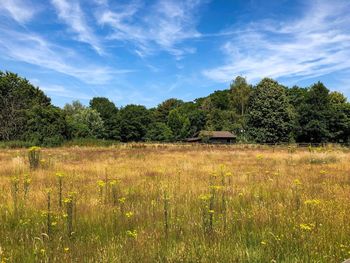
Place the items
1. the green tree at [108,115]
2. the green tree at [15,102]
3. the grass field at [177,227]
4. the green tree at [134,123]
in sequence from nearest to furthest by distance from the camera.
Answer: the grass field at [177,227] → the green tree at [15,102] → the green tree at [108,115] → the green tree at [134,123]

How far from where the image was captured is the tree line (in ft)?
166

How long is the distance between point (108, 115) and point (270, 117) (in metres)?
59.3

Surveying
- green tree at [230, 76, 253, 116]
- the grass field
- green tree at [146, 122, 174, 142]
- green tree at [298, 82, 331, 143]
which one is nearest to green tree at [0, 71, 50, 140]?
green tree at [146, 122, 174, 142]

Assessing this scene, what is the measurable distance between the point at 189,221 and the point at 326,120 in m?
62.2

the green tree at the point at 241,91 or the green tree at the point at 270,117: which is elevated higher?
the green tree at the point at 241,91

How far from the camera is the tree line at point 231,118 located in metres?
50.5

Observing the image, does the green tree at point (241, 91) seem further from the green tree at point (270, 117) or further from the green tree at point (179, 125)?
the green tree at point (179, 125)

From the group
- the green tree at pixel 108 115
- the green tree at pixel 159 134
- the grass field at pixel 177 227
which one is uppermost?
the green tree at pixel 108 115

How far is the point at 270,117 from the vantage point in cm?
6012

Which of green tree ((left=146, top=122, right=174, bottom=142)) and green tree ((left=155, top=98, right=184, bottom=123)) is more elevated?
green tree ((left=155, top=98, right=184, bottom=123))

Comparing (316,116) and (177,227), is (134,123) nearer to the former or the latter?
(316,116)

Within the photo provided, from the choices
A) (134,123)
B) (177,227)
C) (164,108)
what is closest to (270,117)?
(134,123)

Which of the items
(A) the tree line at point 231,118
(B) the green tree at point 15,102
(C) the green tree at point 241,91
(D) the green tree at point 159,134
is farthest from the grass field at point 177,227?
(D) the green tree at point 159,134

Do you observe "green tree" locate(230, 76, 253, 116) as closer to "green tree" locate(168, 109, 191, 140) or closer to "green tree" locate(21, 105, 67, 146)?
"green tree" locate(168, 109, 191, 140)
